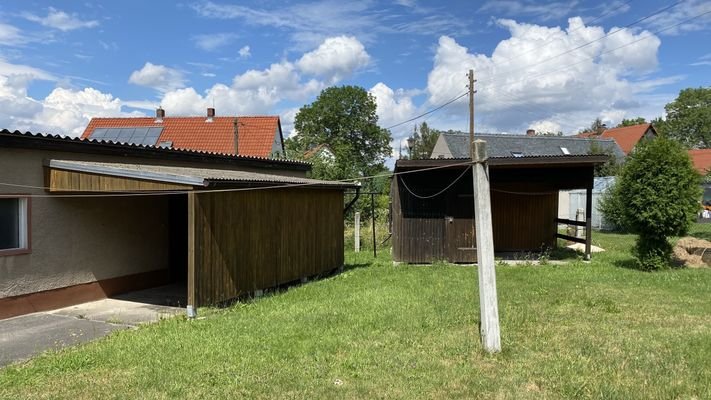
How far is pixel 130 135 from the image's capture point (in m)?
31.1

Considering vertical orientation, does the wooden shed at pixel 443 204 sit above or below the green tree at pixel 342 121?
below

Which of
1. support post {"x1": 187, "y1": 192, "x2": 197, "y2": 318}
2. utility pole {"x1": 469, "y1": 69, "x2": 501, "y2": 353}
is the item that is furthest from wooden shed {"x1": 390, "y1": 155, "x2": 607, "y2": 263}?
utility pole {"x1": 469, "y1": 69, "x2": 501, "y2": 353}

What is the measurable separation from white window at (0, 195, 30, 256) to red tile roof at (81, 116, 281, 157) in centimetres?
2288

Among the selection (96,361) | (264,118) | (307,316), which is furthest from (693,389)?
(264,118)

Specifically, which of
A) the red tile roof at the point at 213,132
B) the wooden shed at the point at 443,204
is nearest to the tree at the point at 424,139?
the red tile roof at the point at 213,132

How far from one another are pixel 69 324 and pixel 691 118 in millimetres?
73477

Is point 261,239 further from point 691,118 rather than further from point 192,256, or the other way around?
point 691,118

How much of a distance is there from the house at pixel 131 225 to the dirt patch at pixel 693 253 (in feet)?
28.2

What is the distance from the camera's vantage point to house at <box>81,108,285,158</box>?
31109 mm

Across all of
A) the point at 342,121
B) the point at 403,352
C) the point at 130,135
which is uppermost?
the point at 342,121

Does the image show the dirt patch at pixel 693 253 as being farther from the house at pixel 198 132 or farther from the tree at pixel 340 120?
the tree at pixel 340 120

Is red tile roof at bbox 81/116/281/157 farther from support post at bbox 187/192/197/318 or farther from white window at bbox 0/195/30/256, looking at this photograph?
support post at bbox 187/192/197/318

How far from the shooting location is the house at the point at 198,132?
31.1 m

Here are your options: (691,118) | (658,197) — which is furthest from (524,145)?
(691,118)
